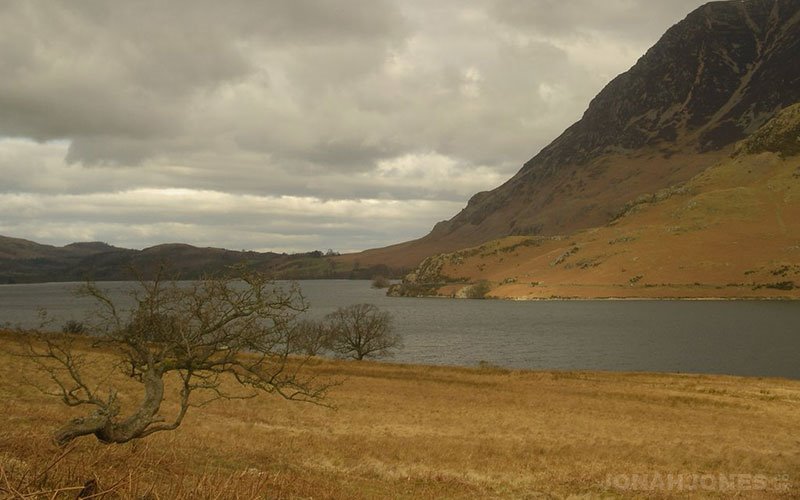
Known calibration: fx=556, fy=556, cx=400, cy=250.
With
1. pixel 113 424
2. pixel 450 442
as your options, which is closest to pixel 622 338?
pixel 450 442

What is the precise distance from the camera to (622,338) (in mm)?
97750

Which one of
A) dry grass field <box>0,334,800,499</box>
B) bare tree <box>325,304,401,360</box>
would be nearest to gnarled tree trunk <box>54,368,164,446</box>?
dry grass field <box>0,334,800,499</box>

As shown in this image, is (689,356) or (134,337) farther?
(689,356)

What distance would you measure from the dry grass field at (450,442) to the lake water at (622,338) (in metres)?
23.6

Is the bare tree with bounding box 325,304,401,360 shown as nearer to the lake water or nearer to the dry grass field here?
the lake water

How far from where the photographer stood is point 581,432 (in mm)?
32312

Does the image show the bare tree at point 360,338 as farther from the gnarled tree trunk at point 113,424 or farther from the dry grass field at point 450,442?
the gnarled tree trunk at point 113,424

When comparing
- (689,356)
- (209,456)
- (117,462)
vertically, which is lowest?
(689,356)

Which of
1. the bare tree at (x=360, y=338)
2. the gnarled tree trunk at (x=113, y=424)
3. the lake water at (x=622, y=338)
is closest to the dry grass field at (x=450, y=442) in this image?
the gnarled tree trunk at (x=113, y=424)

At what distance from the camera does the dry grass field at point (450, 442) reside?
1205 cm

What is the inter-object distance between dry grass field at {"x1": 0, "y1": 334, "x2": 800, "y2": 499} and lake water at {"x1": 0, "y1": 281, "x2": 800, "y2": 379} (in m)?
23.6

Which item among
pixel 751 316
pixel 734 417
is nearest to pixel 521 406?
pixel 734 417

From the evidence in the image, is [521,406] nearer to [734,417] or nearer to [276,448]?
[734,417]

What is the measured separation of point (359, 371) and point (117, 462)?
44.5 metres
